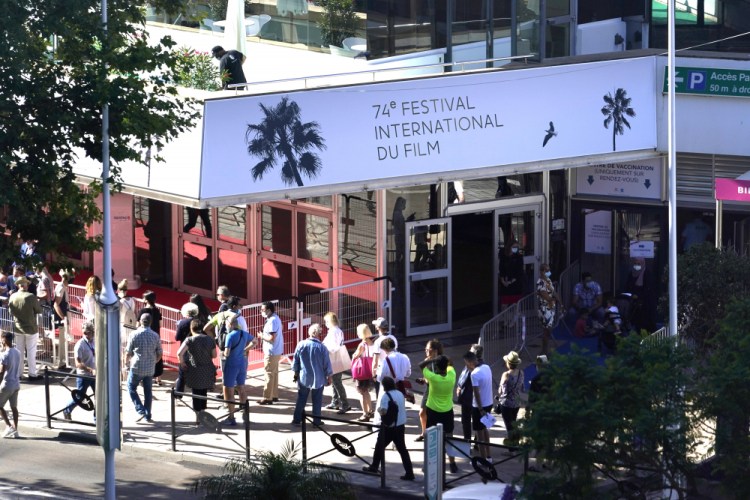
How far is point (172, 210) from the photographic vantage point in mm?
26281

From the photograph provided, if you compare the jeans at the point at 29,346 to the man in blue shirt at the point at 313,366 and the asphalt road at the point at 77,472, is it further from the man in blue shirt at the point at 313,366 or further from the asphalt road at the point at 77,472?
the man in blue shirt at the point at 313,366

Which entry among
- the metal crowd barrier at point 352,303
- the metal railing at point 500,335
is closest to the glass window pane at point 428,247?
the metal crowd barrier at point 352,303

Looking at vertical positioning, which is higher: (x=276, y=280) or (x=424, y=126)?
(x=424, y=126)

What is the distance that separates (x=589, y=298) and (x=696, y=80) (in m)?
4.38

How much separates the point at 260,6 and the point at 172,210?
15.5ft

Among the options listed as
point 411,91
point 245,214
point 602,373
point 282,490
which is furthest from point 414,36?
point 602,373

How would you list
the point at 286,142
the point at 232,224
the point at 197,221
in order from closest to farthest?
the point at 286,142 → the point at 232,224 → the point at 197,221

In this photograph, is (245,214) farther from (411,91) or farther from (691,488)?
(691,488)

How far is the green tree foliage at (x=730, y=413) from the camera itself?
9750mm

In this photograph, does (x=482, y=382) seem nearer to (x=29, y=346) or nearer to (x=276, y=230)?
(x=29, y=346)

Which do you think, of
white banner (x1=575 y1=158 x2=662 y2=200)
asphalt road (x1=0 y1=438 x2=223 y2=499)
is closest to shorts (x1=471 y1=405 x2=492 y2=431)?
asphalt road (x1=0 y1=438 x2=223 y2=499)

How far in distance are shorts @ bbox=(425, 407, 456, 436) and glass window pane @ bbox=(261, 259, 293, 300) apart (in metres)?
7.82

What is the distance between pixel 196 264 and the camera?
25922 mm

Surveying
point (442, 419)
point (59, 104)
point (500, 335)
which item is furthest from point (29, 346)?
point (500, 335)
